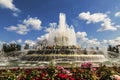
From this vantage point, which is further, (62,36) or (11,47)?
(11,47)

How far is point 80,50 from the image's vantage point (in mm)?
29328

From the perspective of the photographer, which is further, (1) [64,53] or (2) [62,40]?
(2) [62,40]

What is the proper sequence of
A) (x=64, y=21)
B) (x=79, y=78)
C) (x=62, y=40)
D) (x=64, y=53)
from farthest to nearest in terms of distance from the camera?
(x=64, y=21) → (x=62, y=40) → (x=64, y=53) → (x=79, y=78)

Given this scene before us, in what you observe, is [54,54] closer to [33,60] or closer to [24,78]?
[33,60]

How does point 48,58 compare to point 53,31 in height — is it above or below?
below

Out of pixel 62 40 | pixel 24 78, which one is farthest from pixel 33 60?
pixel 24 78

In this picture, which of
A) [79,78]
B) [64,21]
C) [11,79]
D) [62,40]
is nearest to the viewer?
[11,79]

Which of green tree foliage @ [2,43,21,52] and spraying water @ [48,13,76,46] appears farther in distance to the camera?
green tree foliage @ [2,43,21,52]

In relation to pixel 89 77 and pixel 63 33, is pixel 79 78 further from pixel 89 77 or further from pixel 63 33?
pixel 63 33

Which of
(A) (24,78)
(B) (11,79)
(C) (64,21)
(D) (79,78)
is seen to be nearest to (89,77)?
(D) (79,78)

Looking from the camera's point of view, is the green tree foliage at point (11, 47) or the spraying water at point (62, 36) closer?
the spraying water at point (62, 36)

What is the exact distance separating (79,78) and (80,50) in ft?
74.4

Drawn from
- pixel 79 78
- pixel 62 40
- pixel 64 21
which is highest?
pixel 64 21

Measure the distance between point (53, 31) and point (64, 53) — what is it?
1569cm
